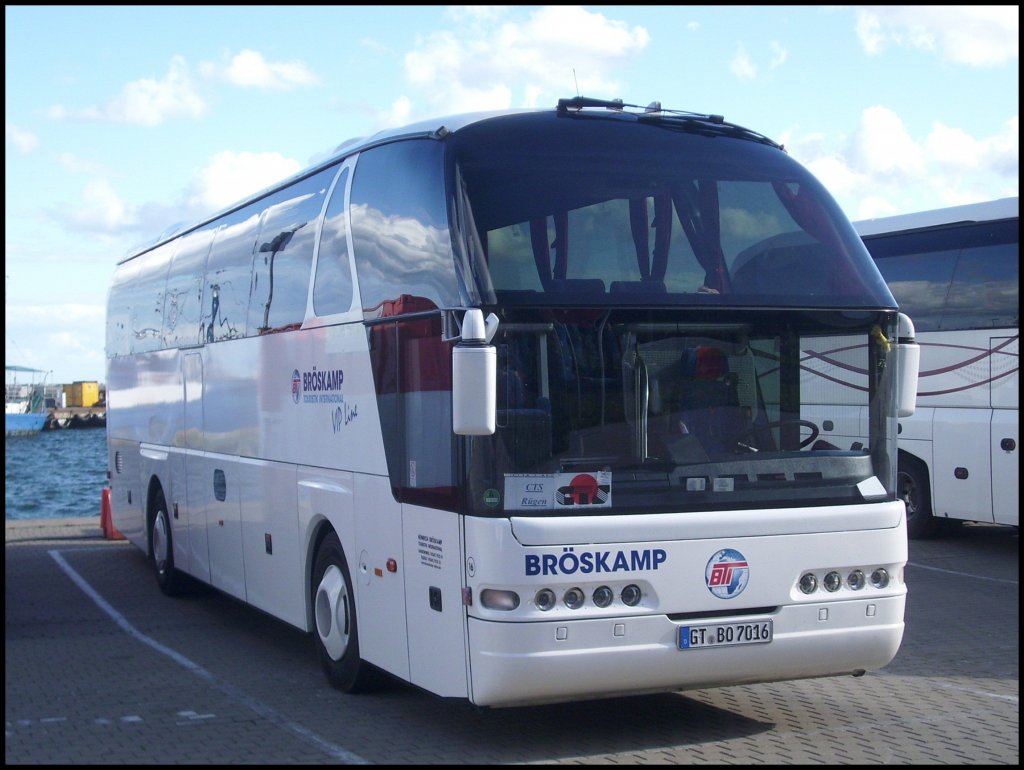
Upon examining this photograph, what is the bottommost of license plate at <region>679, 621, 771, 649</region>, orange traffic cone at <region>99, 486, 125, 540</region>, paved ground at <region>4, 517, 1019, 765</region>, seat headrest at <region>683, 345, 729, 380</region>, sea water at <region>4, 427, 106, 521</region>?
sea water at <region>4, 427, 106, 521</region>

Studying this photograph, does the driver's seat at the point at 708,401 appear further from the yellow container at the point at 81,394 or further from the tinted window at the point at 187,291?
the yellow container at the point at 81,394

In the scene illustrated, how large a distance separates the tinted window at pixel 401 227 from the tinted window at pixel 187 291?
4.33 metres

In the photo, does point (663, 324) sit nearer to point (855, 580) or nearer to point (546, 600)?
point (546, 600)

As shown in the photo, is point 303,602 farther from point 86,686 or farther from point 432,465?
point 432,465

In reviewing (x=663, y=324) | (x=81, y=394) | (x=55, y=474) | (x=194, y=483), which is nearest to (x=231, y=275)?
(x=194, y=483)

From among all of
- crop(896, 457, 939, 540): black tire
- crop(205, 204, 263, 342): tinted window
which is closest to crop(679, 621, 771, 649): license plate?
crop(205, 204, 263, 342): tinted window

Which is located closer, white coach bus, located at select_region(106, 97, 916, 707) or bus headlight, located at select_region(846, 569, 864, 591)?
white coach bus, located at select_region(106, 97, 916, 707)

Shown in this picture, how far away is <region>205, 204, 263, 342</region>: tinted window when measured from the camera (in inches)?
460

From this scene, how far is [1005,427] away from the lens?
15969mm

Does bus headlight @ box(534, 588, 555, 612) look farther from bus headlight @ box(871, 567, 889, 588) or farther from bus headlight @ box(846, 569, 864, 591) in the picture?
bus headlight @ box(871, 567, 889, 588)

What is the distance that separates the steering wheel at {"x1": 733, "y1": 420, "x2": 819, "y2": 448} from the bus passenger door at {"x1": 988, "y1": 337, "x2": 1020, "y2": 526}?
8571 mm

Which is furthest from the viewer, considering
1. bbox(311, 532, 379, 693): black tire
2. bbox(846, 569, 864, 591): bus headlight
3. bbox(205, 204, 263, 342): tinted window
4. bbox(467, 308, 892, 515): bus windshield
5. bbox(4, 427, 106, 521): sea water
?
bbox(4, 427, 106, 521): sea water

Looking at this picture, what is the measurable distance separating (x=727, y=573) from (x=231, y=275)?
6245mm

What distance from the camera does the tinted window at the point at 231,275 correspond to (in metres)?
11.7
